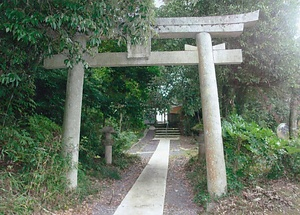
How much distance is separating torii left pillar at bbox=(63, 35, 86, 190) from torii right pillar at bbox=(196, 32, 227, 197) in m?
2.29

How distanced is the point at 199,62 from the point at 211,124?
122 cm

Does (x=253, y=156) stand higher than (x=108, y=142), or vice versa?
(x=108, y=142)

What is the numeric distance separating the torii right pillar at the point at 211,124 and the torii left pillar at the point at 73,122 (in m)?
2.29

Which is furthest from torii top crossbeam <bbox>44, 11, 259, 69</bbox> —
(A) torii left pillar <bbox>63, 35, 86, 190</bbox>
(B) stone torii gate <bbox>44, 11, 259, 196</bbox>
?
(A) torii left pillar <bbox>63, 35, 86, 190</bbox>

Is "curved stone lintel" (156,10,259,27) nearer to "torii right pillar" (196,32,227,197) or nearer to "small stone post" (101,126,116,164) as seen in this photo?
"torii right pillar" (196,32,227,197)

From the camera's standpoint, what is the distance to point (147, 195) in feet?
16.5

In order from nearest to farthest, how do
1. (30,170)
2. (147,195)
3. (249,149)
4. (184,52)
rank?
(30,170) < (249,149) < (184,52) < (147,195)

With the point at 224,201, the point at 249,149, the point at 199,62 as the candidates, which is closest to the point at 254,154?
the point at 249,149

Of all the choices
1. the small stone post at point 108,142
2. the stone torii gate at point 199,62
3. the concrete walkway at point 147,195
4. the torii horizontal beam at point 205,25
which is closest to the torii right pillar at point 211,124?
the stone torii gate at point 199,62

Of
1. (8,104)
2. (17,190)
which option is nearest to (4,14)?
(8,104)

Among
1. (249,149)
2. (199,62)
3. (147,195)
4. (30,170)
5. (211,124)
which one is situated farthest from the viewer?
(147,195)

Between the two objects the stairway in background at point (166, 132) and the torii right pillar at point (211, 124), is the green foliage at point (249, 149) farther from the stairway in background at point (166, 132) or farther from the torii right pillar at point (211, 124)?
the stairway in background at point (166, 132)

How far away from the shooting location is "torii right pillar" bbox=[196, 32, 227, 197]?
14.2 ft

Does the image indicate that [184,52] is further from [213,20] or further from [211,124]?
[211,124]
